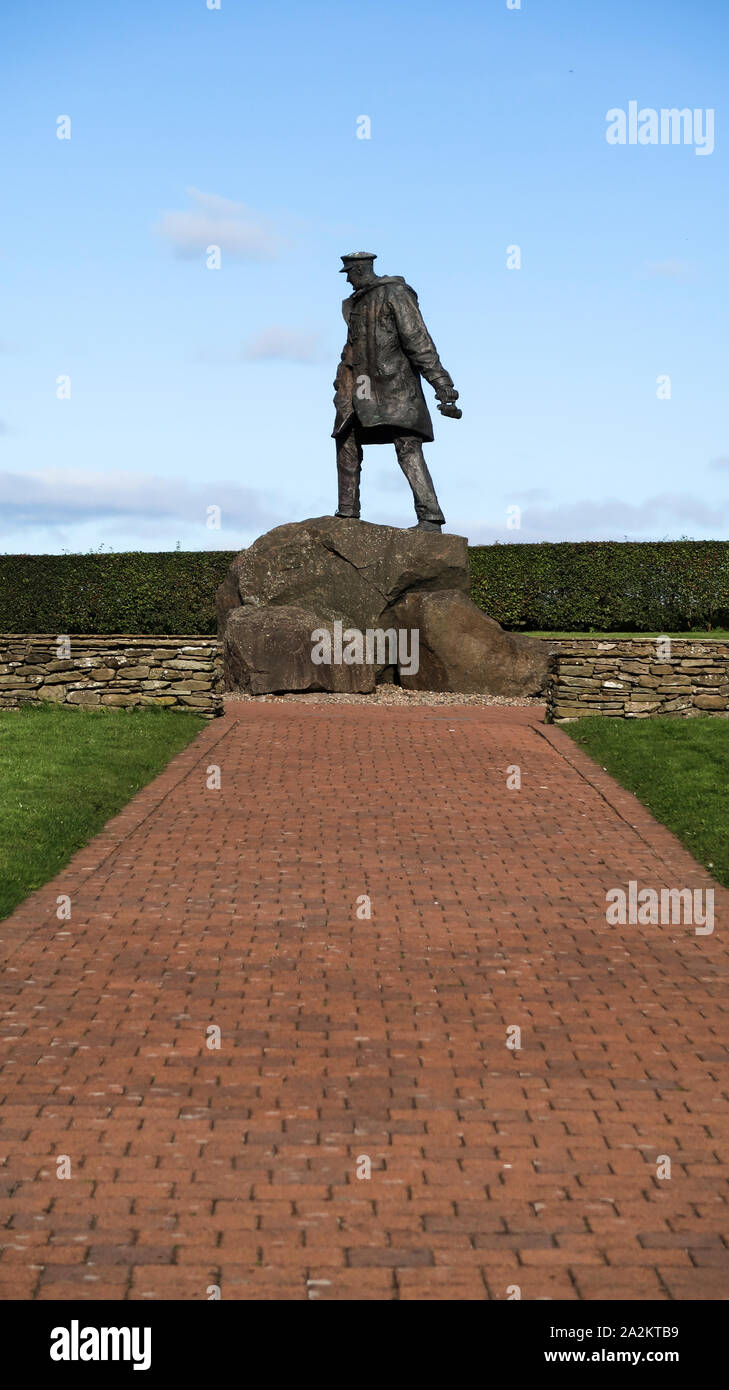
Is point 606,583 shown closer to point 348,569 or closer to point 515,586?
point 515,586

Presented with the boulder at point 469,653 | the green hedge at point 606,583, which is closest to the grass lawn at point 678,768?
the boulder at point 469,653

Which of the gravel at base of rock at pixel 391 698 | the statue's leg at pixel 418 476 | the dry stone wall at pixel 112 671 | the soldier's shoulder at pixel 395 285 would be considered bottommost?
the gravel at base of rock at pixel 391 698

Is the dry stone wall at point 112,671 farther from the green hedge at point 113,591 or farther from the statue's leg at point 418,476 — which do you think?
the green hedge at point 113,591

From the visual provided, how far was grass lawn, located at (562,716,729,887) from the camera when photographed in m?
12.0

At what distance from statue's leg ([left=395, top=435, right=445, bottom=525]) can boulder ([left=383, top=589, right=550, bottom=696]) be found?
230 cm

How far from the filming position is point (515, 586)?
30953 mm

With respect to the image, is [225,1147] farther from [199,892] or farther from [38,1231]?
[199,892]

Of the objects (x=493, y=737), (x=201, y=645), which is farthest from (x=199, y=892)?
(x=201, y=645)

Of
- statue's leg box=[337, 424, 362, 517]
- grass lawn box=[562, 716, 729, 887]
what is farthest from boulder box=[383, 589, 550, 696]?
statue's leg box=[337, 424, 362, 517]

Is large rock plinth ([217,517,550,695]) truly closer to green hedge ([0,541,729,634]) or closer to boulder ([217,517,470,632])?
boulder ([217,517,470,632])

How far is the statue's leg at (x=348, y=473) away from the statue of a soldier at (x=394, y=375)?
0.03 m

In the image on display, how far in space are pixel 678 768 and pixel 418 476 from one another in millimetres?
9103

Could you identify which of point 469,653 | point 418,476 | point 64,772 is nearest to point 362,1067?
point 64,772

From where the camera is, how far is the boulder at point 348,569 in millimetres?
20688
